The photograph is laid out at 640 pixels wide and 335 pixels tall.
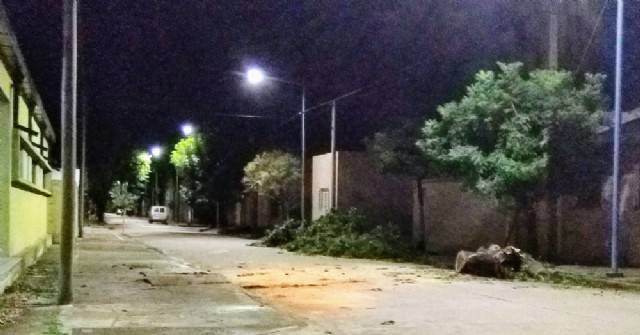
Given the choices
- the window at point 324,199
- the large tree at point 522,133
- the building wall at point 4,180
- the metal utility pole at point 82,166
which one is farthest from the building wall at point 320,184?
the building wall at point 4,180

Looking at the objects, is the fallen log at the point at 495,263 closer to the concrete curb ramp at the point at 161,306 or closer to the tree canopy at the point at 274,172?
the concrete curb ramp at the point at 161,306

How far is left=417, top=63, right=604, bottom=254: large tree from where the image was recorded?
21.3 m

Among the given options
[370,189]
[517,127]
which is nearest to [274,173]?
[370,189]

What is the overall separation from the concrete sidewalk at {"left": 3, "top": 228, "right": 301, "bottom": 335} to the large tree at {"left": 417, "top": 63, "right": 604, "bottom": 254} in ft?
26.9

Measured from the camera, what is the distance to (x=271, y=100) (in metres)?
45.2

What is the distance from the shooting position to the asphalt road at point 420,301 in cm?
1177

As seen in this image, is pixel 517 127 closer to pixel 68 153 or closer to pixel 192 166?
pixel 68 153

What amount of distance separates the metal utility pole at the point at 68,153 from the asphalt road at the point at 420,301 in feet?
11.6

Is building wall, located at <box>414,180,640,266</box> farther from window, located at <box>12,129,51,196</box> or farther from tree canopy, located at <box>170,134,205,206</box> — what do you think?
tree canopy, located at <box>170,134,205,206</box>

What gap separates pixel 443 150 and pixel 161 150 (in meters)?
58.0

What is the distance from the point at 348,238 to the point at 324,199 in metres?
11.1

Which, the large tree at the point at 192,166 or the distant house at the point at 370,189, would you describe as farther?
the large tree at the point at 192,166

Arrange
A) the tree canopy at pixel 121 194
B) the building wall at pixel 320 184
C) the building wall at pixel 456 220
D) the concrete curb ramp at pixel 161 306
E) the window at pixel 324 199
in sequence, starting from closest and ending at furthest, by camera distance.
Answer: the concrete curb ramp at pixel 161 306, the building wall at pixel 456 220, the building wall at pixel 320 184, the window at pixel 324 199, the tree canopy at pixel 121 194

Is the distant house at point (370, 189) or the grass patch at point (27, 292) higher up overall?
the distant house at point (370, 189)
